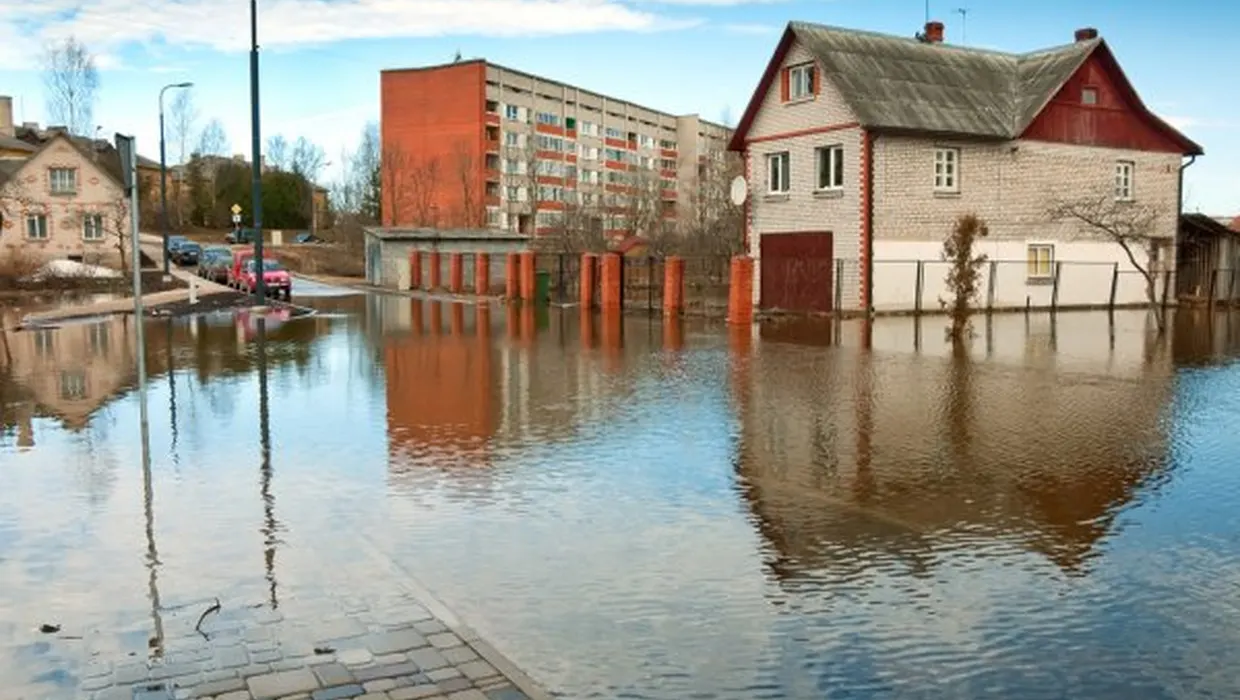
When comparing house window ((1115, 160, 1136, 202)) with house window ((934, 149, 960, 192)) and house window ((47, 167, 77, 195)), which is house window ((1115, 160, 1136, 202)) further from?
house window ((47, 167, 77, 195))

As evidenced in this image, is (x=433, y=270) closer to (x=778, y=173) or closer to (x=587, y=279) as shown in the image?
(x=587, y=279)

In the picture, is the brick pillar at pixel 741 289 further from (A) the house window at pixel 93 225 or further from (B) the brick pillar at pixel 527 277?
(A) the house window at pixel 93 225

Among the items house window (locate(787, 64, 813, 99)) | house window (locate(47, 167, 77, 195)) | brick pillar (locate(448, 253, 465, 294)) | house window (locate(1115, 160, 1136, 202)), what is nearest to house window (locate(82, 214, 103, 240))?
house window (locate(47, 167, 77, 195))

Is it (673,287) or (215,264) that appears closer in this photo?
(673,287)

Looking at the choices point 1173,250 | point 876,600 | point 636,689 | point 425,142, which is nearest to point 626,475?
point 876,600

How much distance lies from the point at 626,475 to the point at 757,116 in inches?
1073

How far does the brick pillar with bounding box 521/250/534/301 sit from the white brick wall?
8841 mm

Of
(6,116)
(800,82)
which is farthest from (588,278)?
(6,116)

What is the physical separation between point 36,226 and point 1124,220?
2310 inches

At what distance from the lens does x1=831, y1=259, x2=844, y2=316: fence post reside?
30.9 meters

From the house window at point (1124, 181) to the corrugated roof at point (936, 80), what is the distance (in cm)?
452

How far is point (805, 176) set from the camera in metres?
32.9

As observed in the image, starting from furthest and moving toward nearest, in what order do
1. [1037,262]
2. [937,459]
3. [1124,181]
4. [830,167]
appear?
[1124,181] < [1037,262] < [830,167] < [937,459]

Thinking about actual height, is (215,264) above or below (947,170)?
below
